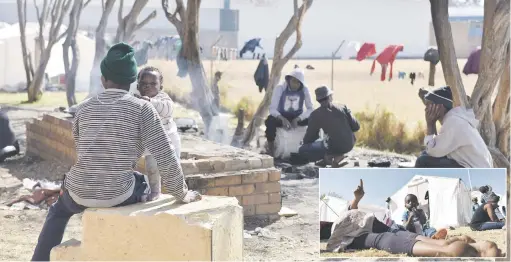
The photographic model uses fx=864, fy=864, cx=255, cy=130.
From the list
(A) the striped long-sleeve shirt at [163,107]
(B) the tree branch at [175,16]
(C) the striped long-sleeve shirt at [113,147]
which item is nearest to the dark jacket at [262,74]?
(B) the tree branch at [175,16]

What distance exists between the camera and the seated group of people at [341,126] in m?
4.78

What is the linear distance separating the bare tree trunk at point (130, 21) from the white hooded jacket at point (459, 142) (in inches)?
156

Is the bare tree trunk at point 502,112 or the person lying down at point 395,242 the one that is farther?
the bare tree trunk at point 502,112

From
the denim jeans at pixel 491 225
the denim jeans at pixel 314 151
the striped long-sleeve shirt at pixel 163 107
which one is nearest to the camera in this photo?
the striped long-sleeve shirt at pixel 163 107

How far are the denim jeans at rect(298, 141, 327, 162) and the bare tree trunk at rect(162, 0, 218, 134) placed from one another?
53.1 inches

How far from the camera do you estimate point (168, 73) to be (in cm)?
839

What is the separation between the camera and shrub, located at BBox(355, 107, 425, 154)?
27.0 feet

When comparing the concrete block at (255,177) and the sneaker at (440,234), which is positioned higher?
the concrete block at (255,177)

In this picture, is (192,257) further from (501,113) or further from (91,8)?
(91,8)

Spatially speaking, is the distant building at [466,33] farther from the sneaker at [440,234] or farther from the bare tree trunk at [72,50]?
the bare tree trunk at [72,50]

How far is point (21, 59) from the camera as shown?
11.2 meters

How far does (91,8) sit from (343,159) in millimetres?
3427

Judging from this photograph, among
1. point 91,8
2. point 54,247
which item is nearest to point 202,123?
point 91,8

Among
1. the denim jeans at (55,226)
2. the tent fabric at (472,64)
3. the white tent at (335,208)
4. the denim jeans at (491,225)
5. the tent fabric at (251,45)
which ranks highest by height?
the tent fabric at (251,45)
